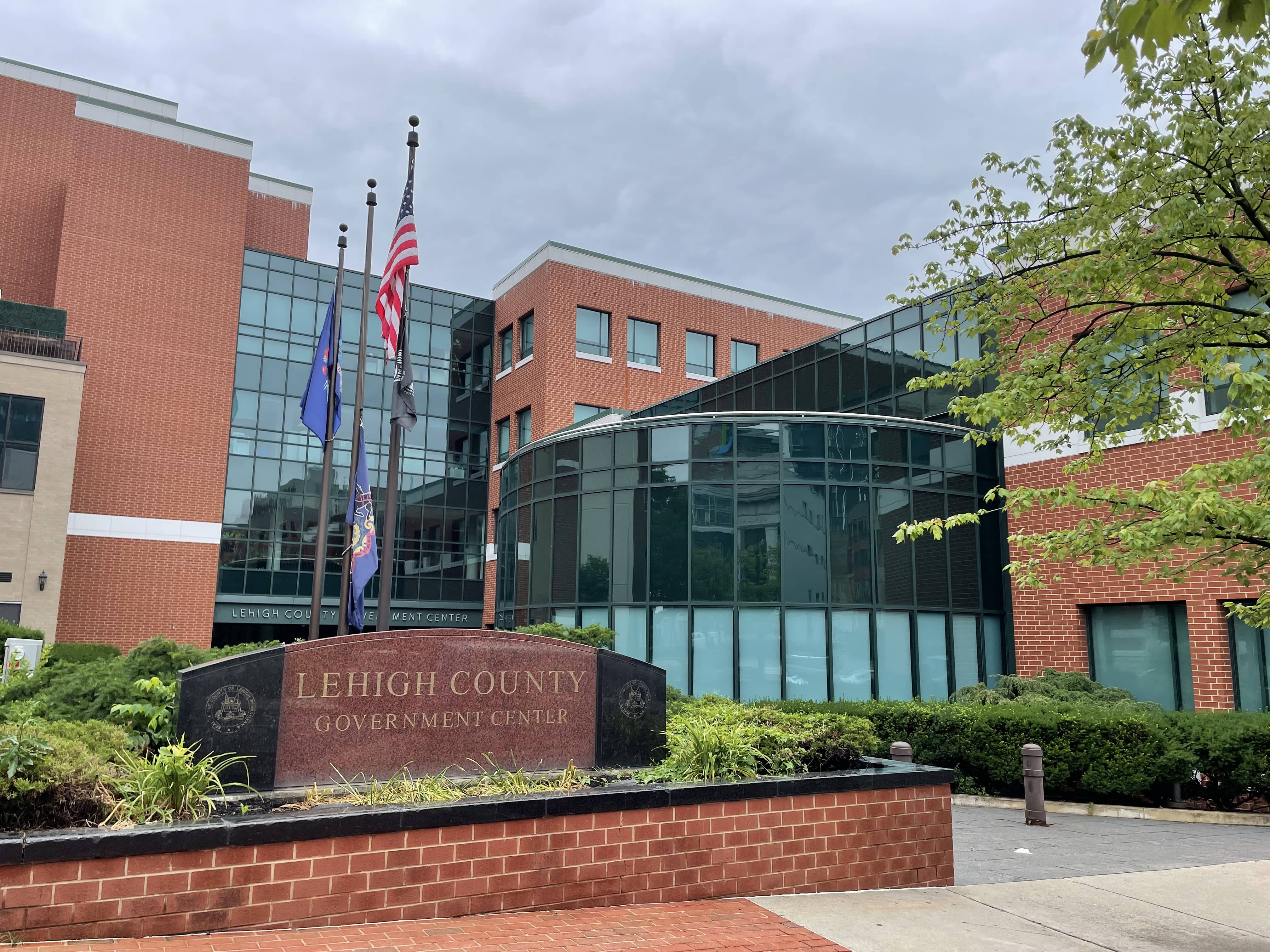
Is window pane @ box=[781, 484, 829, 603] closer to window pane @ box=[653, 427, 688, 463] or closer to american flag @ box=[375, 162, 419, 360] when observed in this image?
Result: window pane @ box=[653, 427, 688, 463]

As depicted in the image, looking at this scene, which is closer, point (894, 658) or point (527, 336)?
point (894, 658)

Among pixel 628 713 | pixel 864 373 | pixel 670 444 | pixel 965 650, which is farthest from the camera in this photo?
pixel 864 373

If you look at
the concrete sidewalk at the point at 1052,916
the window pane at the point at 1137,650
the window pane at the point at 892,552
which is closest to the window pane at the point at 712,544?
the window pane at the point at 892,552

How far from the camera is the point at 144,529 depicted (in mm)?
30297

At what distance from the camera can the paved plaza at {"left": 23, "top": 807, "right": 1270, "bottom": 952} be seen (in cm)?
511

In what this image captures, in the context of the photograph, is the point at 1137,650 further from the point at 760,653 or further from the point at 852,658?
the point at 760,653

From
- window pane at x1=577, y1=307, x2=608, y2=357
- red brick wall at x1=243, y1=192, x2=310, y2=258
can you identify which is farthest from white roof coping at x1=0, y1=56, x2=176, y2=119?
window pane at x1=577, y1=307, x2=608, y2=357

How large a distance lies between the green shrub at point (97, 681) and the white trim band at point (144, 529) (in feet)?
71.4

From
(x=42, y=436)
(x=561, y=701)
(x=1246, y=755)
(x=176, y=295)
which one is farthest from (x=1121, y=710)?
(x=176, y=295)

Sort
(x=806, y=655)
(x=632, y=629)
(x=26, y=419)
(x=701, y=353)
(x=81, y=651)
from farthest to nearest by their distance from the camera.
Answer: (x=701, y=353), (x=26, y=419), (x=81, y=651), (x=632, y=629), (x=806, y=655)

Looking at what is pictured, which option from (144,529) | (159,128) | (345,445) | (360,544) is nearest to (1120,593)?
(360,544)

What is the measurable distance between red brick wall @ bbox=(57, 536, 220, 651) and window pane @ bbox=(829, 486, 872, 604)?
2099 cm

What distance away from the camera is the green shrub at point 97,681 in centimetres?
759

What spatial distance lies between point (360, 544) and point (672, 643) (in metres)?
6.74
